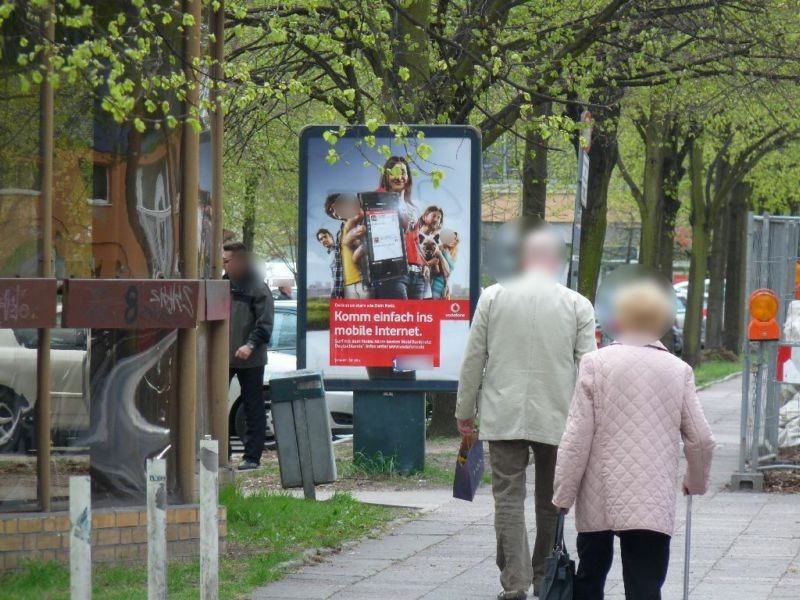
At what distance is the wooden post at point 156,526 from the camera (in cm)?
515

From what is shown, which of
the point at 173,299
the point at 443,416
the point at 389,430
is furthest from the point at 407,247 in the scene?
the point at 443,416

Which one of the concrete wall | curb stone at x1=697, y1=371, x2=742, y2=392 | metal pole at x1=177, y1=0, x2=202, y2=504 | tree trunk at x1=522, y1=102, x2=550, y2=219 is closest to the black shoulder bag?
the concrete wall

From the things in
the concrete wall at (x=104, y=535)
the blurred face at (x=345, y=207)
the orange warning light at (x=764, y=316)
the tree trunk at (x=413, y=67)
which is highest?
the tree trunk at (x=413, y=67)

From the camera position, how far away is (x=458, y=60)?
1338cm

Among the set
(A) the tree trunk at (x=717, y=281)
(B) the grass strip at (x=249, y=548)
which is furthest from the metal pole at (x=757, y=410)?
(A) the tree trunk at (x=717, y=281)

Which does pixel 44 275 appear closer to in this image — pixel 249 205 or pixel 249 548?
pixel 249 548

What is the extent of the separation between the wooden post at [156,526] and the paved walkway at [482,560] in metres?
1.86

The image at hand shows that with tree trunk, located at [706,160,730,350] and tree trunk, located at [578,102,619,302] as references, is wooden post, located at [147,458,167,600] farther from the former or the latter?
tree trunk, located at [706,160,730,350]

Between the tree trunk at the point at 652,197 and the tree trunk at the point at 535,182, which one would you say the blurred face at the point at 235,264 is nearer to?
the tree trunk at the point at 535,182

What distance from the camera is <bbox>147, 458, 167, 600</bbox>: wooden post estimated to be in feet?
16.9

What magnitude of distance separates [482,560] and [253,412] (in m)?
5.03

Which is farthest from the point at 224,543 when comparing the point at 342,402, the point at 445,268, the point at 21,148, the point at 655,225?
the point at 655,225

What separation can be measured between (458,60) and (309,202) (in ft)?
8.53

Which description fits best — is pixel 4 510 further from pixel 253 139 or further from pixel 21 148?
pixel 253 139
